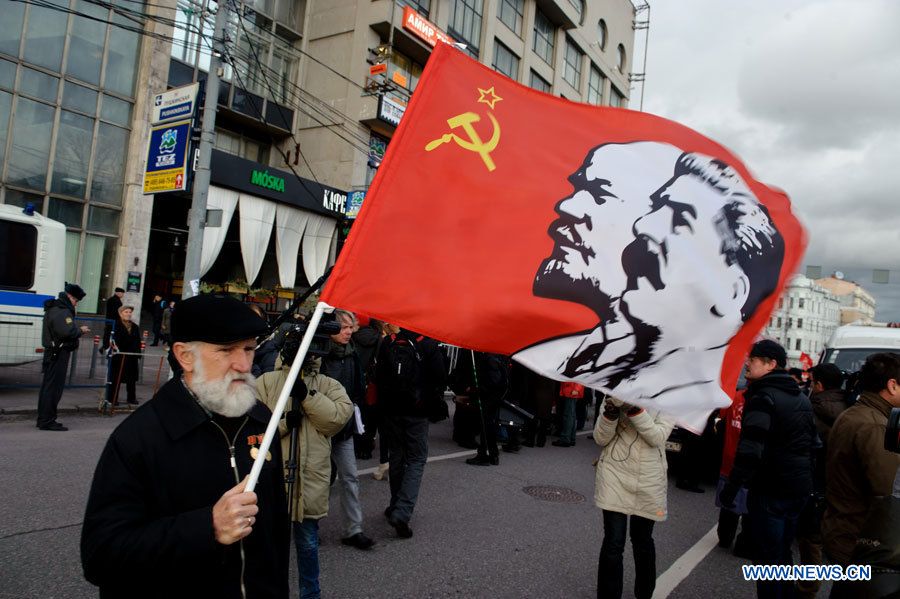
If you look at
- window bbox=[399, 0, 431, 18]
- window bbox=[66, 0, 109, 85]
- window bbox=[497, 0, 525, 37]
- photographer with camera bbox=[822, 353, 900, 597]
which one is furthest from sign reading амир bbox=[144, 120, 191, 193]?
window bbox=[497, 0, 525, 37]

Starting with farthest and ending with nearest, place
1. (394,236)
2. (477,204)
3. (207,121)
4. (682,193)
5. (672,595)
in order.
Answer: (207,121), (672,595), (682,193), (477,204), (394,236)

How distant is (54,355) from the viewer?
834 cm

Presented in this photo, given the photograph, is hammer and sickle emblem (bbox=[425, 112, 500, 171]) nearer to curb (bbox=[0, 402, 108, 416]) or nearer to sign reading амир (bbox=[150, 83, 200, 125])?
curb (bbox=[0, 402, 108, 416])

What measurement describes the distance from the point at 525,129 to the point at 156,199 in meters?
23.4

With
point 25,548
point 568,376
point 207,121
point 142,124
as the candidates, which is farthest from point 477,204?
point 142,124

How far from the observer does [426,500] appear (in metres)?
6.46

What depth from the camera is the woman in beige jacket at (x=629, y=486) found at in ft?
13.0

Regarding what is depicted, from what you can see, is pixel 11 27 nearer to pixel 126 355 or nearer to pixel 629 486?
pixel 126 355

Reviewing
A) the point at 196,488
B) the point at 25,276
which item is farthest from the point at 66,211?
the point at 196,488

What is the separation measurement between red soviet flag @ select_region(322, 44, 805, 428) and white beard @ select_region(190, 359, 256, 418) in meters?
0.51

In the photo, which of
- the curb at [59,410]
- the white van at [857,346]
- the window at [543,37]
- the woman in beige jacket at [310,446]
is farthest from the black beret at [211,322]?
the window at [543,37]

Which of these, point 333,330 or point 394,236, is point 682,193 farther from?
point 333,330

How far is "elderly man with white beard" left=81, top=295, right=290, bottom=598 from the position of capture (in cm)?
181

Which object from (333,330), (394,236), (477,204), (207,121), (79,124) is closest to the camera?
(394,236)
